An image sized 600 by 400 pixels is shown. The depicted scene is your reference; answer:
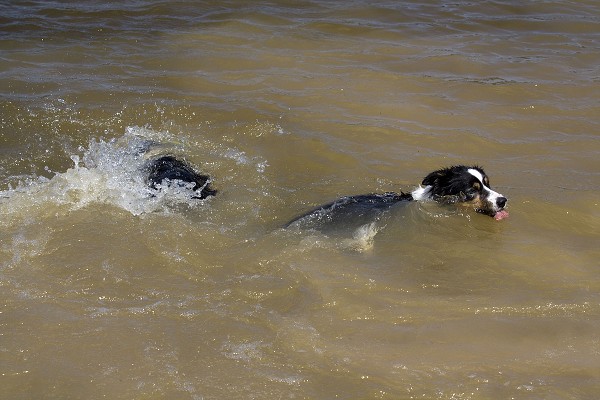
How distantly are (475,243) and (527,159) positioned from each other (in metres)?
1.98

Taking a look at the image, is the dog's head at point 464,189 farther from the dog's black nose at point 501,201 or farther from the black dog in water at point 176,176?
the black dog in water at point 176,176

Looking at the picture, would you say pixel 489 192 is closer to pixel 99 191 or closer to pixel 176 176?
pixel 176 176

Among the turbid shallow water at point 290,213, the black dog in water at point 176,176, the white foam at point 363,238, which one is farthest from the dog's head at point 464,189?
the black dog in water at point 176,176

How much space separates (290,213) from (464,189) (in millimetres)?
1618

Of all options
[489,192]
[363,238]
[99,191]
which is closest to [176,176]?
[99,191]

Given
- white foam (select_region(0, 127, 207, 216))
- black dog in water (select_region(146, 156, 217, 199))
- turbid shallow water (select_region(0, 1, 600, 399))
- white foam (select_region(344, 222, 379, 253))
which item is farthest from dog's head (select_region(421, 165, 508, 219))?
white foam (select_region(0, 127, 207, 216))

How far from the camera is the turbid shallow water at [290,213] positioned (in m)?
4.40

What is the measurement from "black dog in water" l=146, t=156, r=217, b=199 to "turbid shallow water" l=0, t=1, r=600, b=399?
5.1 inches

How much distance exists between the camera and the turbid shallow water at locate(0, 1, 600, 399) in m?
4.40

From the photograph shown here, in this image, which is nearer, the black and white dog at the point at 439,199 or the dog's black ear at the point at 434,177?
the black and white dog at the point at 439,199

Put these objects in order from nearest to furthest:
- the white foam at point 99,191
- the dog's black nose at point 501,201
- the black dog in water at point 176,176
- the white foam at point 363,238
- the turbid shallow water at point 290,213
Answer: the turbid shallow water at point 290,213 → the white foam at point 363,238 → the dog's black nose at point 501,201 → the white foam at point 99,191 → the black dog in water at point 176,176

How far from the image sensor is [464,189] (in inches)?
253

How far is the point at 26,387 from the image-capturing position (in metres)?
4.15

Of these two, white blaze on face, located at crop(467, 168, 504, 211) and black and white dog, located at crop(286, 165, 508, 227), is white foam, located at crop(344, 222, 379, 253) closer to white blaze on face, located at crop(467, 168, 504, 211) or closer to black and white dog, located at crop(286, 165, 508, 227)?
black and white dog, located at crop(286, 165, 508, 227)
